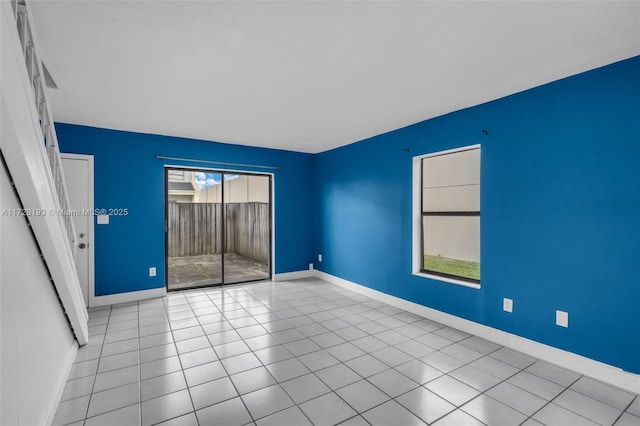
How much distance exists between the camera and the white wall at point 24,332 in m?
1.45

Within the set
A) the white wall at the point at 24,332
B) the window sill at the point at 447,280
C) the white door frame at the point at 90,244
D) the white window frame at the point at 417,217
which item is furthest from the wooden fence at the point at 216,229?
the window sill at the point at 447,280

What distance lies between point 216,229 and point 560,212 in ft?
15.8

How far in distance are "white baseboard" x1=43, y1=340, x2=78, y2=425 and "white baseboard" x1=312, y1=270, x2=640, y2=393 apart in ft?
11.7

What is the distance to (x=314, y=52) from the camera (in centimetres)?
222

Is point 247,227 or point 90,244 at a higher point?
point 247,227

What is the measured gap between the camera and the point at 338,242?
5418mm

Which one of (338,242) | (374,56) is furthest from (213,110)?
(338,242)

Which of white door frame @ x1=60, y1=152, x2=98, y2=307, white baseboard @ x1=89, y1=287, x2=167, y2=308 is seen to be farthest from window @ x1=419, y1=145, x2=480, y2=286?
white door frame @ x1=60, y1=152, x2=98, y2=307

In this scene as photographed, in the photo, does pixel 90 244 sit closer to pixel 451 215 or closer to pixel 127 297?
pixel 127 297

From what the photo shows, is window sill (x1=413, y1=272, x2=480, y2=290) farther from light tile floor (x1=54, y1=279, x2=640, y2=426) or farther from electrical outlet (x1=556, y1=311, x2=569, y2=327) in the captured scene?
electrical outlet (x1=556, y1=311, x2=569, y2=327)

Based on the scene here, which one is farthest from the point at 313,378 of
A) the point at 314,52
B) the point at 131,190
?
the point at 131,190

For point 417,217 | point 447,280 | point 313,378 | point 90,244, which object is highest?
point 417,217

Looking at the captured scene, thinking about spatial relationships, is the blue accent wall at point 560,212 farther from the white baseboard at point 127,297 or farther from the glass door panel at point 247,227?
the white baseboard at point 127,297

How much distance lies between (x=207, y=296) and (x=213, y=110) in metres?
2.80
